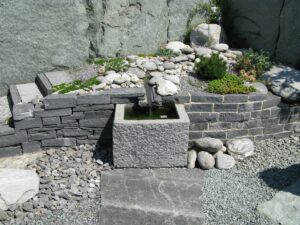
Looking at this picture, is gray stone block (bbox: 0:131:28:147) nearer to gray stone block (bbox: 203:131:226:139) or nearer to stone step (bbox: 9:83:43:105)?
stone step (bbox: 9:83:43:105)

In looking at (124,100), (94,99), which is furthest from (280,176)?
(94,99)

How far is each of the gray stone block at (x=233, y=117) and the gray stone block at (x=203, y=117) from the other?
0.31 ft

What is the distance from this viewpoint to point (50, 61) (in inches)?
253

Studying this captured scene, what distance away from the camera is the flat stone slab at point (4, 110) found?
5668mm

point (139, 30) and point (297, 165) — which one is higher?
point (139, 30)

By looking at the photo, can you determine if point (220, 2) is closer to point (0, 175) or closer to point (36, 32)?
point (36, 32)

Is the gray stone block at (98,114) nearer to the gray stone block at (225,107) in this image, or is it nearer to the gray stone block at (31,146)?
the gray stone block at (31,146)

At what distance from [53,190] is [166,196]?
1.47m

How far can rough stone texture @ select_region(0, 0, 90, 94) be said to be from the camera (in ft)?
19.5

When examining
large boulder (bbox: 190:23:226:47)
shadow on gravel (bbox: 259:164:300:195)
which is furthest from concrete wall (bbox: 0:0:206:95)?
shadow on gravel (bbox: 259:164:300:195)

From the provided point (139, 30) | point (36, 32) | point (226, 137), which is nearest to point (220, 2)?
point (139, 30)

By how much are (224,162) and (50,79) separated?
3075mm

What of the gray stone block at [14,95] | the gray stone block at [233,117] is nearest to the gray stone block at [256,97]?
the gray stone block at [233,117]

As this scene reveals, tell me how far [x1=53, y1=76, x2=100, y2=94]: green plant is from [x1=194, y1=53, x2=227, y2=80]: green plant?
1.70 m
